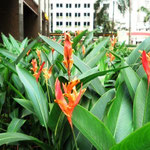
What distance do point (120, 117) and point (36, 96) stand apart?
261 millimetres

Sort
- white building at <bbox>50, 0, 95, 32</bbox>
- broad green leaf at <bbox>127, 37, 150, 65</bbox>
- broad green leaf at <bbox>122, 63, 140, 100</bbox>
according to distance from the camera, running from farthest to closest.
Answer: white building at <bbox>50, 0, 95, 32</bbox> → broad green leaf at <bbox>127, 37, 150, 65</bbox> → broad green leaf at <bbox>122, 63, 140, 100</bbox>

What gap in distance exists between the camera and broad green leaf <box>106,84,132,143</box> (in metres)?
0.58

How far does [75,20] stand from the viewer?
54.9 meters

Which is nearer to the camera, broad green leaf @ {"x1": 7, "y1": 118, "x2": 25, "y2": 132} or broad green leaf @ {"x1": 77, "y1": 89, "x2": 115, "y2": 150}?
broad green leaf @ {"x1": 77, "y1": 89, "x2": 115, "y2": 150}

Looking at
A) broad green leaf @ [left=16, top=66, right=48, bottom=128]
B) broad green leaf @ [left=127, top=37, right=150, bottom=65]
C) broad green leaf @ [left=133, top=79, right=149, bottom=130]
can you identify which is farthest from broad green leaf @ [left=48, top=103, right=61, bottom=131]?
broad green leaf @ [left=127, top=37, right=150, bottom=65]

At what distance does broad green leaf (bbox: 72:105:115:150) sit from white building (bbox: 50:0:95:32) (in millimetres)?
53413

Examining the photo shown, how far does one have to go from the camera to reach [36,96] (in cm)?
74

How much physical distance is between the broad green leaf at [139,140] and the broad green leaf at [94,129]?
0.08 metres

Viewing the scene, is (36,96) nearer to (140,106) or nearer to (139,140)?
(140,106)

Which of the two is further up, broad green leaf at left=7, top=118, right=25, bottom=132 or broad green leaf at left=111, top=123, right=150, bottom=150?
broad green leaf at left=111, top=123, right=150, bottom=150

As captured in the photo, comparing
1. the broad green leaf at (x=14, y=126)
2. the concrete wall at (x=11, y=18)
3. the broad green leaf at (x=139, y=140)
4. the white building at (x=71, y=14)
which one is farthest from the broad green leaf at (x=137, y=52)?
the white building at (x=71, y=14)

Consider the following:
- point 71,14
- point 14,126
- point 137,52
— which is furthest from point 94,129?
point 71,14

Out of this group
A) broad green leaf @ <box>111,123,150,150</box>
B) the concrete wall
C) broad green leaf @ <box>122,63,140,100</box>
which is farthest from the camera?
the concrete wall

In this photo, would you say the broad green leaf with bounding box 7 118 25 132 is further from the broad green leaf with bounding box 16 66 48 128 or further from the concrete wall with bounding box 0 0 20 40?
the concrete wall with bounding box 0 0 20 40
